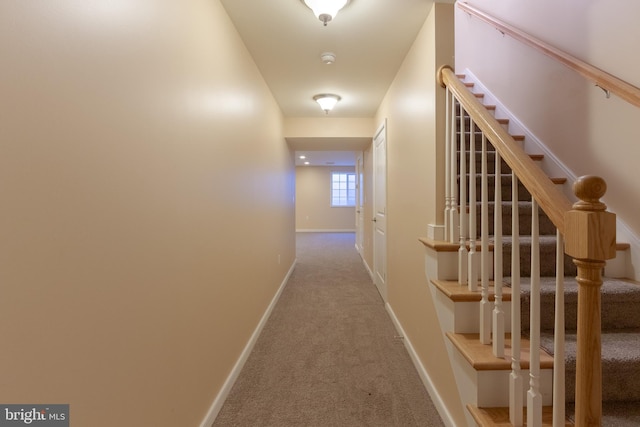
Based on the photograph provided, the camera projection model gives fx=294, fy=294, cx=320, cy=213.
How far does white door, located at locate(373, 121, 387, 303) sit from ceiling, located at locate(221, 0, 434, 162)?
567mm

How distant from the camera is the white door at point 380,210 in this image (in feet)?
10.7

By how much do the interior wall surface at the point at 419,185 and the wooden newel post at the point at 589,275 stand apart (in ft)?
2.90

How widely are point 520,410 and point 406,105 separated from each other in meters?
2.07

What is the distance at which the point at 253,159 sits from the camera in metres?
2.44

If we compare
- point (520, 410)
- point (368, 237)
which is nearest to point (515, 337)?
point (520, 410)

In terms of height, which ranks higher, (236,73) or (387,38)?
(387,38)

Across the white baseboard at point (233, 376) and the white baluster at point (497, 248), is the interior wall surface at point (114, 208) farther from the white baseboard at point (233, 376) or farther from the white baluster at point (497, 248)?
the white baluster at point (497, 248)

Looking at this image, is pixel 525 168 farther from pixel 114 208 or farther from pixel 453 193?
pixel 114 208

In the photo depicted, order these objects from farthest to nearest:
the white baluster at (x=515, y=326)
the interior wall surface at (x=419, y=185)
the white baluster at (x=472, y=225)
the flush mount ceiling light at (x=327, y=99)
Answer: the flush mount ceiling light at (x=327, y=99) < the interior wall surface at (x=419, y=185) < the white baluster at (x=472, y=225) < the white baluster at (x=515, y=326)

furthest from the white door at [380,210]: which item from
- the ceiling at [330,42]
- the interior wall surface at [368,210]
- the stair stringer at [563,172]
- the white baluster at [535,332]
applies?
the white baluster at [535,332]

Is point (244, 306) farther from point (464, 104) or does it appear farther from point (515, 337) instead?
point (464, 104)

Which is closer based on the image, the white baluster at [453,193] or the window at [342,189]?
the white baluster at [453,193]

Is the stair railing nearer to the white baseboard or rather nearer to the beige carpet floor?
the beige carpet floor

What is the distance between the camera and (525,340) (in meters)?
1.26
